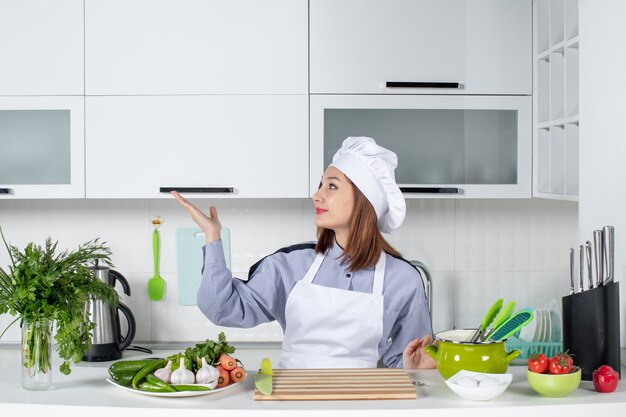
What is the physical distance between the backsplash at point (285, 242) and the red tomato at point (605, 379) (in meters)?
1.49

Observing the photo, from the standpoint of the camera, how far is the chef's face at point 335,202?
2350 mm

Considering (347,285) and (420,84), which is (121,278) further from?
(420,84)

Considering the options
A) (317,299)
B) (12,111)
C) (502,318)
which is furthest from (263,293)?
(12,111)

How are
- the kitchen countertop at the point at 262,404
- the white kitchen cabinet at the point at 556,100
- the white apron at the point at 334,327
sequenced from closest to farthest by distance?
1. the kitchen countertop at the point at 262,404
2. the white apron at the point at 334,327
3. the white kitchen cabinet at the point at 556,100

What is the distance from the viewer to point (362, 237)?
7.76ft

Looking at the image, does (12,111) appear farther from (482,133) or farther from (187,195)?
(482,133)

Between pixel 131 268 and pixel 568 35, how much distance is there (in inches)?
75.7

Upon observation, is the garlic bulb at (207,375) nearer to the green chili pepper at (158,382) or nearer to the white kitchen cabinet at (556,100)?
the green chili pepper at (158,382)

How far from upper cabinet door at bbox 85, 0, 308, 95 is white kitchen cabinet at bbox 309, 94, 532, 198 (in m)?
0.34

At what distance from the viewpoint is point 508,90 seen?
292 cm

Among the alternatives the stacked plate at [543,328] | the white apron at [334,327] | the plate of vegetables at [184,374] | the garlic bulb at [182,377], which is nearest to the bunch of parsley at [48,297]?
the plate of vegetables at [184,374]

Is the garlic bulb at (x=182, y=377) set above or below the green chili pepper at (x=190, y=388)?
above

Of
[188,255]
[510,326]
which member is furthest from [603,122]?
[188,255]

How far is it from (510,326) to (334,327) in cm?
63
